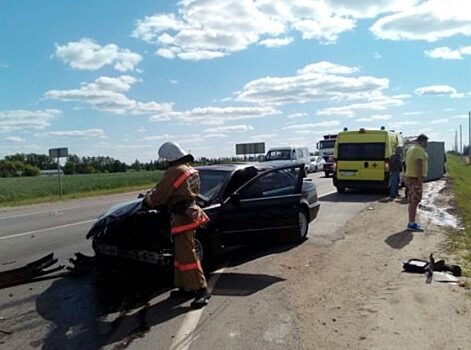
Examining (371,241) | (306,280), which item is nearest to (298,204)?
(371,241)

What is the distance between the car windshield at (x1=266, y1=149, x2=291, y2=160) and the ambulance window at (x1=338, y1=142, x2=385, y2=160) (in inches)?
513

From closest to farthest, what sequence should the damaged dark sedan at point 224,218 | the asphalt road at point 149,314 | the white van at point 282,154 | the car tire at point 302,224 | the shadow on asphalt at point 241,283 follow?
the asphalt road at point 149,314 < the shadow on asphalt at point 241,283 < the damaged dark sedan at point 224,218 < the car tire at point 302,224 < the white van at point 282,154

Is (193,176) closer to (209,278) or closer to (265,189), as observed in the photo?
(209,278)

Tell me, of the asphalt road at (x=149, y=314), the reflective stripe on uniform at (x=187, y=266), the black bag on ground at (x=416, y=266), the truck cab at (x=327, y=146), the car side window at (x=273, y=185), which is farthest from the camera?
the truck cab at (x=327, y=146)

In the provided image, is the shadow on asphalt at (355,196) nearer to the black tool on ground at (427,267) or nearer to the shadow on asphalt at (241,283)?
the black tool on ground at (427,267)

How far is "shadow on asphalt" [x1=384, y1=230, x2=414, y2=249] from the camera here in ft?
28.6

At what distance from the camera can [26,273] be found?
22.9 ft

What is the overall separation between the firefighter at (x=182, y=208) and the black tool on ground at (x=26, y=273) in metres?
2.44

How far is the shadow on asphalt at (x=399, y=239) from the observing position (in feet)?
28.6

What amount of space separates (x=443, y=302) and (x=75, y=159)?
110 m

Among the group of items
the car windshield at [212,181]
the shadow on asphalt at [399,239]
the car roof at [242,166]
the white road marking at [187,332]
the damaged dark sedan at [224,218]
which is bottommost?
the white road marking at [187,332]

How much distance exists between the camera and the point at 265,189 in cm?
825

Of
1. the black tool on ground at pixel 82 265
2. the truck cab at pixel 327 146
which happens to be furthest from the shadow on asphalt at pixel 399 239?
the truck cab at pixel 327 146

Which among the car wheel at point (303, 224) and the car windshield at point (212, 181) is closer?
the car windshield at point (212, 181)
